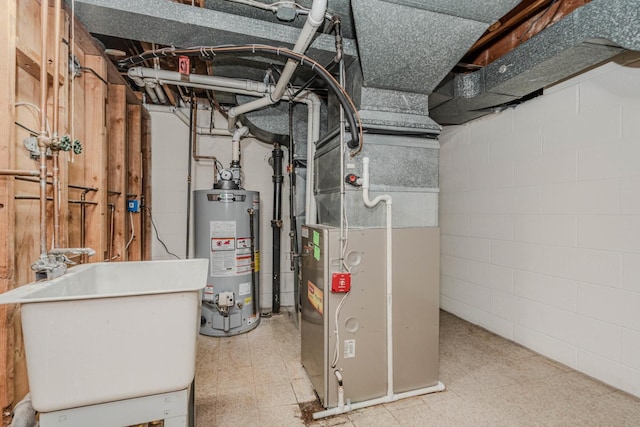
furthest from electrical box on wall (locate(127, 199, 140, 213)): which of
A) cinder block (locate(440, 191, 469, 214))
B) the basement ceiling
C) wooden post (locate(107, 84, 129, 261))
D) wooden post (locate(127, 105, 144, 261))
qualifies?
cinder block (locate(440, 191, 469, 214))

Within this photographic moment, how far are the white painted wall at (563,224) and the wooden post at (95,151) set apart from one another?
10.8 feet

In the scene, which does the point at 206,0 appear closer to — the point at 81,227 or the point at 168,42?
the point at 168,42

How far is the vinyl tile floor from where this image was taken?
5.63 ft

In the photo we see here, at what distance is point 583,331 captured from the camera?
2162 mm

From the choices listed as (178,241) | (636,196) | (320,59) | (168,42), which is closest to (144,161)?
(178,241)

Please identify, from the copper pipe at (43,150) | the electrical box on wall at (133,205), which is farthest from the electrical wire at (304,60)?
the electrical box on wall at (133,205)

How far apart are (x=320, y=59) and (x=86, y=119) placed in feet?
5.27

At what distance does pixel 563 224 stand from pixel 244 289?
282 cm

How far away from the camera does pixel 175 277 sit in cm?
140

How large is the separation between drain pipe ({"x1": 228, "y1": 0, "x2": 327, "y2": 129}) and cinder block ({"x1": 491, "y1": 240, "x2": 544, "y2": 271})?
2430 mm

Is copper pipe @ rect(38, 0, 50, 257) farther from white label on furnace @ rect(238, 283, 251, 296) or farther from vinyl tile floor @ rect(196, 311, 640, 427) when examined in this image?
white label on furnace @ rect(238, 283, 251, 296)

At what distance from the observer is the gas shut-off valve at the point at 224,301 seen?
2.77 m

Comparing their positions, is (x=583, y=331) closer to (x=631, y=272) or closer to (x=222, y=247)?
(x=631, y=272)

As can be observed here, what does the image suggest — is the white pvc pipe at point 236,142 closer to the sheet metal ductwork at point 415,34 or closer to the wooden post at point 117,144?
the wooden post at point 117,144
